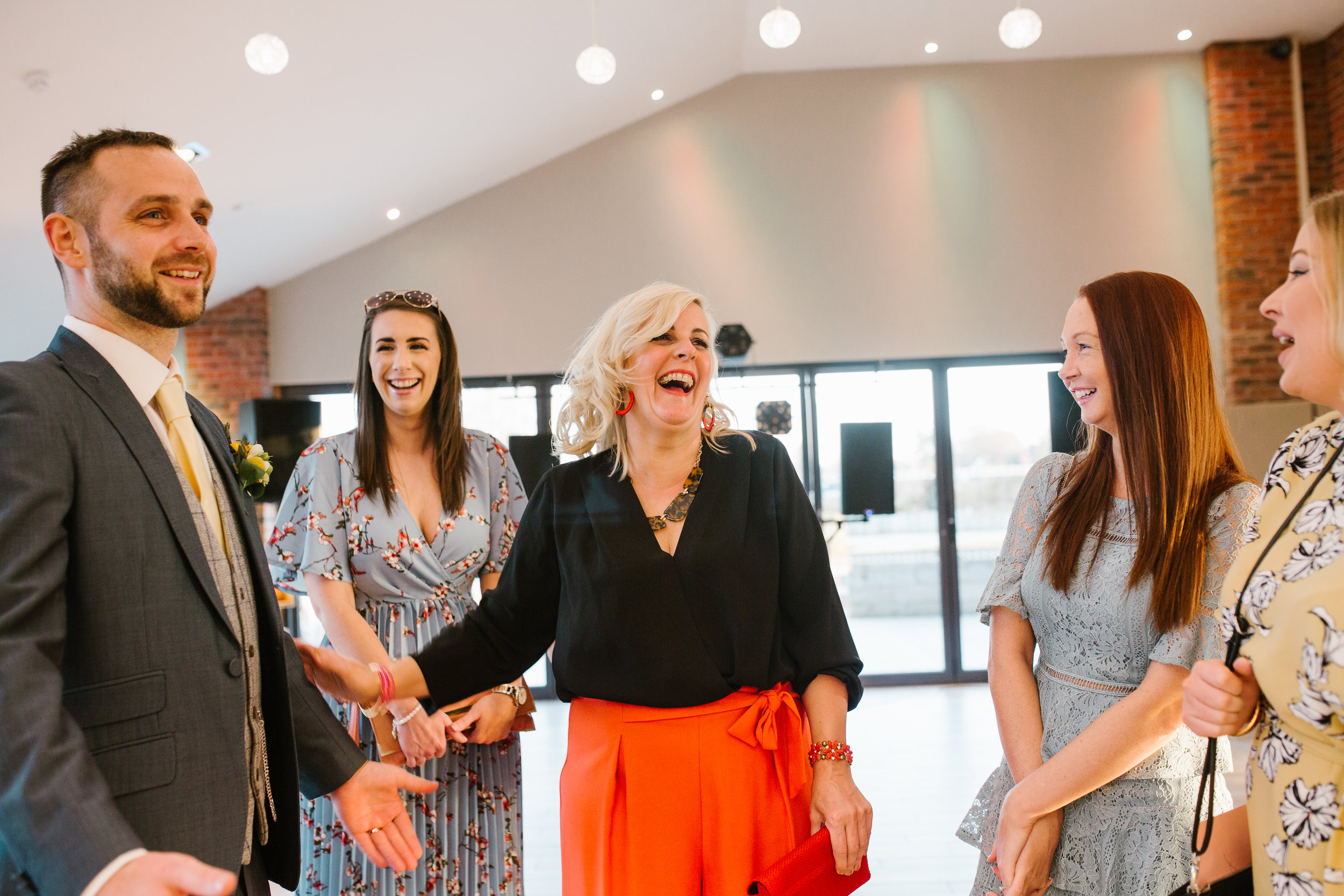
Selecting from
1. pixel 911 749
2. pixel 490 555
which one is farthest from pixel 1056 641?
pixel 911 749

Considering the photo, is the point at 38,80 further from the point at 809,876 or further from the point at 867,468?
the point at 867,468

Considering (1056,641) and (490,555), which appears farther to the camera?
(490,555)

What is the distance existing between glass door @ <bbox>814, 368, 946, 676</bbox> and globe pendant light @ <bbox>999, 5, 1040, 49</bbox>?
282cm

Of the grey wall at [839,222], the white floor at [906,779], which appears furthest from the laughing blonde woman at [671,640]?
the grey wall at [839,222]

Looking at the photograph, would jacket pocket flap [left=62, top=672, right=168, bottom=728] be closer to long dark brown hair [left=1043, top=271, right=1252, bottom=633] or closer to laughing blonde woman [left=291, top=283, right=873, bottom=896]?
laughing blonde woman [left=291, top=283, right=873, bottom=896]

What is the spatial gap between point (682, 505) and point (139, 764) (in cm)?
95

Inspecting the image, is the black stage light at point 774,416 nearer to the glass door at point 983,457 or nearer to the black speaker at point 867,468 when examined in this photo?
the black speaker at point 867,468

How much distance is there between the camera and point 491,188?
22.6 feet

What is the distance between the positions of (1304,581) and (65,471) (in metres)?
1.47

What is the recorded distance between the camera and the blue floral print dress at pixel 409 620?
199cm

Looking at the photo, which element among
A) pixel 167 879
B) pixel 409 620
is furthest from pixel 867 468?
pixel 167 879

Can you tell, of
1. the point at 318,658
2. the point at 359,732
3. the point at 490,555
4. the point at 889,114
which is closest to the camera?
the point at 318,658

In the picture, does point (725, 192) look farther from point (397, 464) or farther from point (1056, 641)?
point (1056, 641)

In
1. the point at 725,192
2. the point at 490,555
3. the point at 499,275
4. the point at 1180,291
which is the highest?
the point at 725,192
